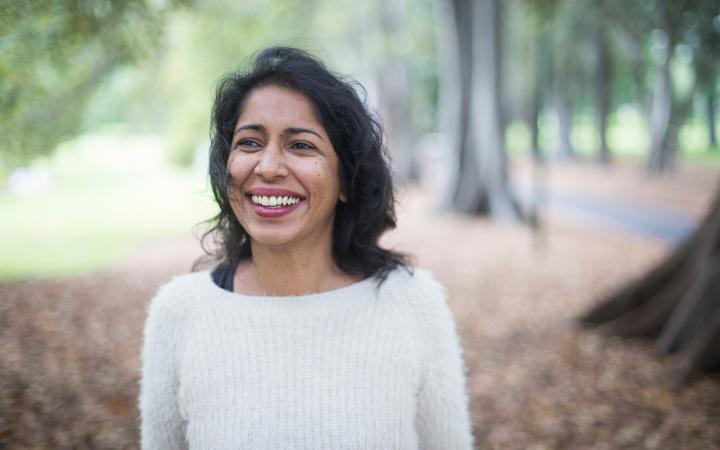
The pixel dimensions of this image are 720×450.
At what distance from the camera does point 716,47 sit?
163 inches

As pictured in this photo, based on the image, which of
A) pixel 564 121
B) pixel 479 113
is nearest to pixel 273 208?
pixel 479 113

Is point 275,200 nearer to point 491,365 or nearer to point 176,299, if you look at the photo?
point 176,299

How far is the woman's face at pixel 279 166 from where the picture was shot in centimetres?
185

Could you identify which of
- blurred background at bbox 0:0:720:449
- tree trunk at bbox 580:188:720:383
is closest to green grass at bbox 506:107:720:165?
blurred background at bbox 0:0:720:449

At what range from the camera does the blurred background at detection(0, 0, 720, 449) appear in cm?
316

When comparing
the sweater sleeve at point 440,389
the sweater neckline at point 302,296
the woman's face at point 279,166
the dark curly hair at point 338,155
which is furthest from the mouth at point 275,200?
the sweater sleeve at point 440,389

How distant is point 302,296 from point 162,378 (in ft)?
1.70

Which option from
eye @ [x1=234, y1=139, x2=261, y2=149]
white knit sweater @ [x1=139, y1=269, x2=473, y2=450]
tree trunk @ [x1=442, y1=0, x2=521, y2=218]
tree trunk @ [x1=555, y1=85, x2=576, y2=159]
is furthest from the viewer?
tree trunk @ [x1=555, y1=85, x2=576, y2=159]

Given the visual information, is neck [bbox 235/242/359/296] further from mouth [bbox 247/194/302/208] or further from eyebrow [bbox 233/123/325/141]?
eyebrow [bbox 233/123/325/141]

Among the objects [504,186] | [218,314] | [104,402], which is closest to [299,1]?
[504,186]

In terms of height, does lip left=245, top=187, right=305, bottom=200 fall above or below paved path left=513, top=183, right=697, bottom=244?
above

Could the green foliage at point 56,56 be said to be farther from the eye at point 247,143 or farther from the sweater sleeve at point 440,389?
the sweater sleeve at point 440,389

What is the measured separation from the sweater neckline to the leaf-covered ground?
3.87ft

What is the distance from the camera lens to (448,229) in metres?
12.5
